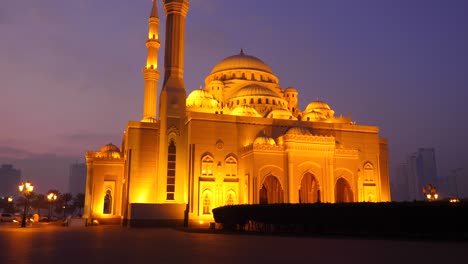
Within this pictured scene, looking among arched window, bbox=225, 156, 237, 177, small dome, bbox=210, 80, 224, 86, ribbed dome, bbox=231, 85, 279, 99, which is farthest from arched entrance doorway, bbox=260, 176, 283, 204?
small dome, bbox=210, 80, 224, 86

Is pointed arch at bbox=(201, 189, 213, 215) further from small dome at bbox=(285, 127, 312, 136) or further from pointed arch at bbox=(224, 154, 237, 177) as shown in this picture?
small dome at bbox=(285, 127, 312, 136)

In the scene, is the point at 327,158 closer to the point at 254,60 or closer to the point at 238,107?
the point at 238,107

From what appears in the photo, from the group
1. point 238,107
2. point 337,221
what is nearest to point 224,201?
point 238,107

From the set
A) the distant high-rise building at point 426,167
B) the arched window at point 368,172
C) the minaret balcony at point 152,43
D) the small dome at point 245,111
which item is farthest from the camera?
the distant high-rise building at point 426,167

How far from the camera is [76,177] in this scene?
534 feet

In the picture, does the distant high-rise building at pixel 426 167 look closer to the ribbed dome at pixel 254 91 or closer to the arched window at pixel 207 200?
the ribbed dome at pixel 254 91

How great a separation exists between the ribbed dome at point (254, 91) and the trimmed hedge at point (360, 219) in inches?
764

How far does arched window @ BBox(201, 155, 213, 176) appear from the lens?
33188mm

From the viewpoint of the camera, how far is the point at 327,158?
33125 millimetres

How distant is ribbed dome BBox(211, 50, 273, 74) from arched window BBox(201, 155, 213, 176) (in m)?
16.6

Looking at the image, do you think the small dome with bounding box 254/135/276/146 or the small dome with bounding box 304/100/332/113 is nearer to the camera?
the small dome with bounding box 254/135/276/146

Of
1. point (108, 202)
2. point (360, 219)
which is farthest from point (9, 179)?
point (360, 219)

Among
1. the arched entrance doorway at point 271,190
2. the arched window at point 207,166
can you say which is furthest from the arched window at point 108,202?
the arched entrance doorway at point 271,190

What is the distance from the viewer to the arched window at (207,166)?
33188 millimetres
